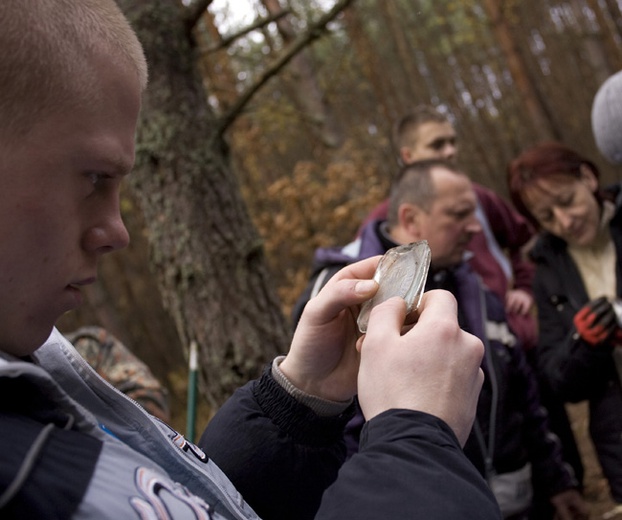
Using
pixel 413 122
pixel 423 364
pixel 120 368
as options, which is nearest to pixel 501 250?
pixel 413 122

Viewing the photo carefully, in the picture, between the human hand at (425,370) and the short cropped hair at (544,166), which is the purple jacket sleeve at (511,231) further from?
the human hand at (425,370)

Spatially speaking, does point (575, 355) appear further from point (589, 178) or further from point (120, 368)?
point (120, 368)

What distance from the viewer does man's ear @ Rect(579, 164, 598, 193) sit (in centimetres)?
344

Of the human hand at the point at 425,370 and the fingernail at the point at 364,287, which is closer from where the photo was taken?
the human hand at the point at 425,370

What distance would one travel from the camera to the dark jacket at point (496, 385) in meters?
2.73

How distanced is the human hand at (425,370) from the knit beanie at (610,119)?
7.94 feet

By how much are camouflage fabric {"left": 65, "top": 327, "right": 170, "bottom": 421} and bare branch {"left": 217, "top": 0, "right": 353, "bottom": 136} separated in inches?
51.5

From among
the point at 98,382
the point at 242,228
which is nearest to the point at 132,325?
the point at 242,228

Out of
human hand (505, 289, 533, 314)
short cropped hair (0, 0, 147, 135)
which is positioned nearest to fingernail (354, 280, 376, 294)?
short cropped hair (0, 0, 147, 135)

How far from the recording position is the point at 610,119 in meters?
3.12

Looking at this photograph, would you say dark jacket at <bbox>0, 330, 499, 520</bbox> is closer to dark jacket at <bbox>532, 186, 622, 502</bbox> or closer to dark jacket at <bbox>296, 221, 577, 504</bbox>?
dark jacket at <bbox>296, 221, 577, 504</bbox>

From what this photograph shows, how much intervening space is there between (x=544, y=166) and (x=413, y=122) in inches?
59.5

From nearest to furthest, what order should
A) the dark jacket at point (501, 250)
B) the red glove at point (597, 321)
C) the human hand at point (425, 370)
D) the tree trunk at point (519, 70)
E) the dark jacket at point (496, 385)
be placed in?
the human hand at point (425, 370) < the dark jacket at point (496, 385) < the red glove at point (597, 321) < the dark jacket at point (501, 250) < the tree trunk at point (519, 70)

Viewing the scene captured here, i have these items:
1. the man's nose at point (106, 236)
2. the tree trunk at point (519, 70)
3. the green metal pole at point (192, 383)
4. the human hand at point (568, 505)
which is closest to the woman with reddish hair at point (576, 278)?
the human hand at point (568, 505)
